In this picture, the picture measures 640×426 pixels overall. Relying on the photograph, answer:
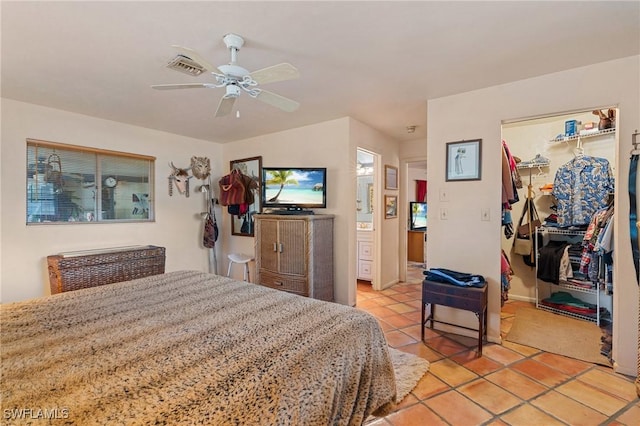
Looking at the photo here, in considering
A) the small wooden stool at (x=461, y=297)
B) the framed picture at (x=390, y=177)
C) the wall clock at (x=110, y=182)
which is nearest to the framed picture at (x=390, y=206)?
the framed picture at (x=390, y=177)

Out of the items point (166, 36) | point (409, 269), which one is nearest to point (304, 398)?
point (166, 36)

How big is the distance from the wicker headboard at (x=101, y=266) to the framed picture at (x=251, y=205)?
1.26 meters

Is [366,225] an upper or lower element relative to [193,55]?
lower

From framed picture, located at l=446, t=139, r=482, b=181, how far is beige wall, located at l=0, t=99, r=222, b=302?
12.3ft

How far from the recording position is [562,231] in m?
3.40

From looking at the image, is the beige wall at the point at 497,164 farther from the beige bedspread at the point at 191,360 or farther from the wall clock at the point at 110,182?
the wall clock at the point at 110,182

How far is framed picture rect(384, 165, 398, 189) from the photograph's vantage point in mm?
4535

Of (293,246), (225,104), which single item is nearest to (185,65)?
(225,104)

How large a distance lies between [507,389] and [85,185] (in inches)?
186

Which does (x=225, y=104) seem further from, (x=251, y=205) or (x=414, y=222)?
(x=414, y=222)

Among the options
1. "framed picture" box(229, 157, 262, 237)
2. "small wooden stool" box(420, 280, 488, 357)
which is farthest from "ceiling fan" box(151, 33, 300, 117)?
"framed picture" box(229, 157, 262, 237)

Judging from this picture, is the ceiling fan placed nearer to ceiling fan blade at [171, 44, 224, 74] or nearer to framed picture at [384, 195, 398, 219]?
ceiling fan blade at [171, 44, 224, 74]

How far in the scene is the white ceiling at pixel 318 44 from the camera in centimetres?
164

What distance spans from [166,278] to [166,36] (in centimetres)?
170
